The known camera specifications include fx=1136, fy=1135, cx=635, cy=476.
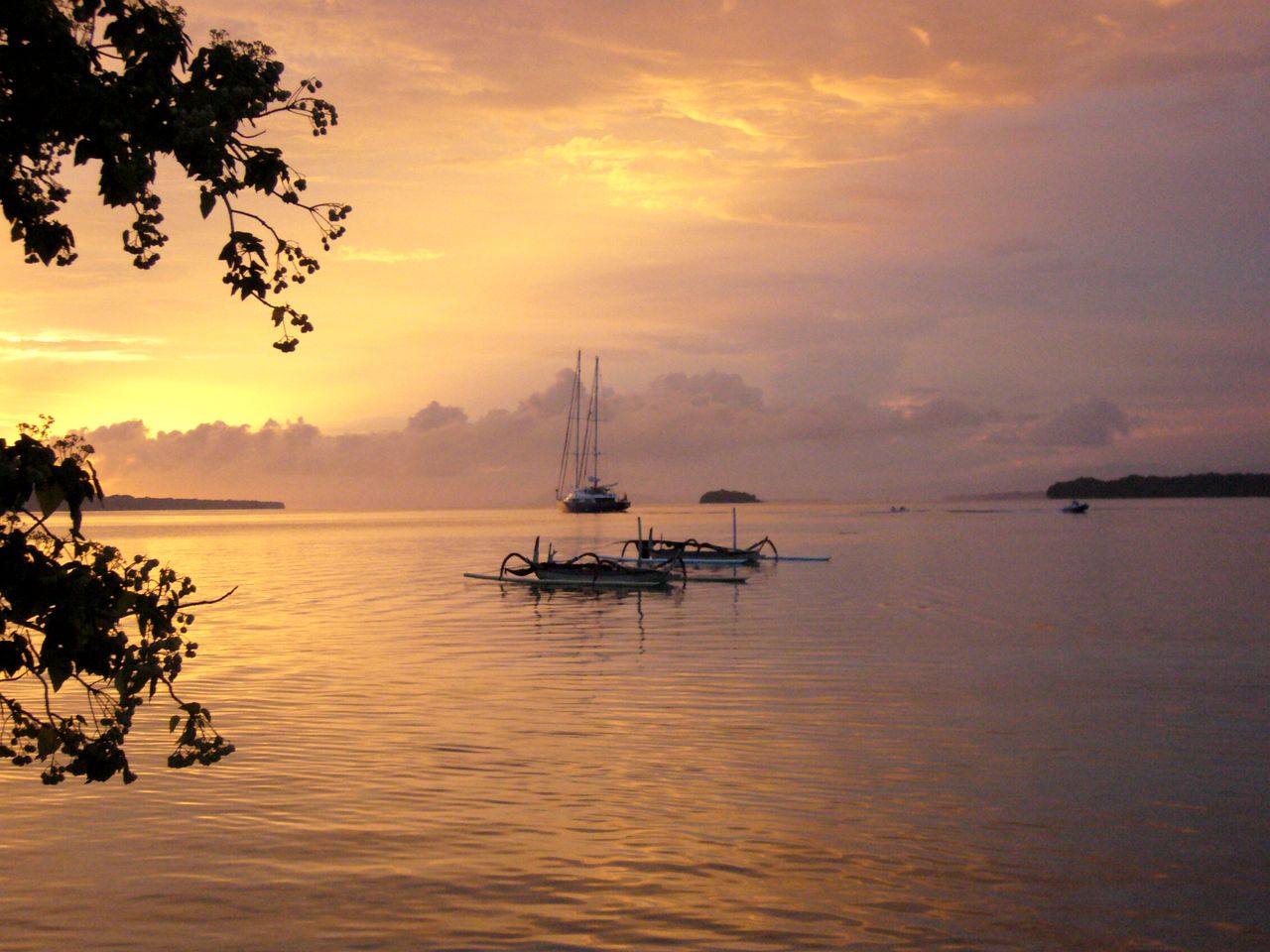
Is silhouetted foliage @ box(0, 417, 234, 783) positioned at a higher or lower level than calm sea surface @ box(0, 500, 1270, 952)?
higher

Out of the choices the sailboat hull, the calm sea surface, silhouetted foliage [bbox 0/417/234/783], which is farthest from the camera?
the sailboat hull

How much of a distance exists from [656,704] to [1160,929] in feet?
35.3

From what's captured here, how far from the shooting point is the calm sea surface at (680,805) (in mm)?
9414

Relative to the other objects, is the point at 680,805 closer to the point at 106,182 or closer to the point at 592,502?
the point at 106,182

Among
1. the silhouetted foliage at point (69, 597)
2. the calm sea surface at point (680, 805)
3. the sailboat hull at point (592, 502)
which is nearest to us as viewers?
the silhouetted foliage at point (69, 597)

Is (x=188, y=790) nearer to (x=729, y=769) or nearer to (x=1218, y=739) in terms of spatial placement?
(x=729, y=769)

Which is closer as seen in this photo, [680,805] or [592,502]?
[680,805]

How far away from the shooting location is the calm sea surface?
941cm

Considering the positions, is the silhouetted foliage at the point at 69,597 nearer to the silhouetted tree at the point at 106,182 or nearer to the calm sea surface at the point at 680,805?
the silhouetted tree at the point at 106,182

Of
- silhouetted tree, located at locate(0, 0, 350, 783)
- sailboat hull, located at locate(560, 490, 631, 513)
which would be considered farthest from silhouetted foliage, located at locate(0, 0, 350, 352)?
sailboat hull, located at locate(560, 490, 631, 513)

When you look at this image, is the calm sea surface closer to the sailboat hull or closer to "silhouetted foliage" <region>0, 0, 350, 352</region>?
"silhouetted foliage" <region>0, 0, 350, 352</region>

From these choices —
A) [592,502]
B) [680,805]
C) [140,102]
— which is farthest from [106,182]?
[592,502]

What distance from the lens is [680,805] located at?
12688mm

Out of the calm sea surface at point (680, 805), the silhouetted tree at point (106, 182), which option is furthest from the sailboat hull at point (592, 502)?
the silhouetted tree at point (106, 182)
